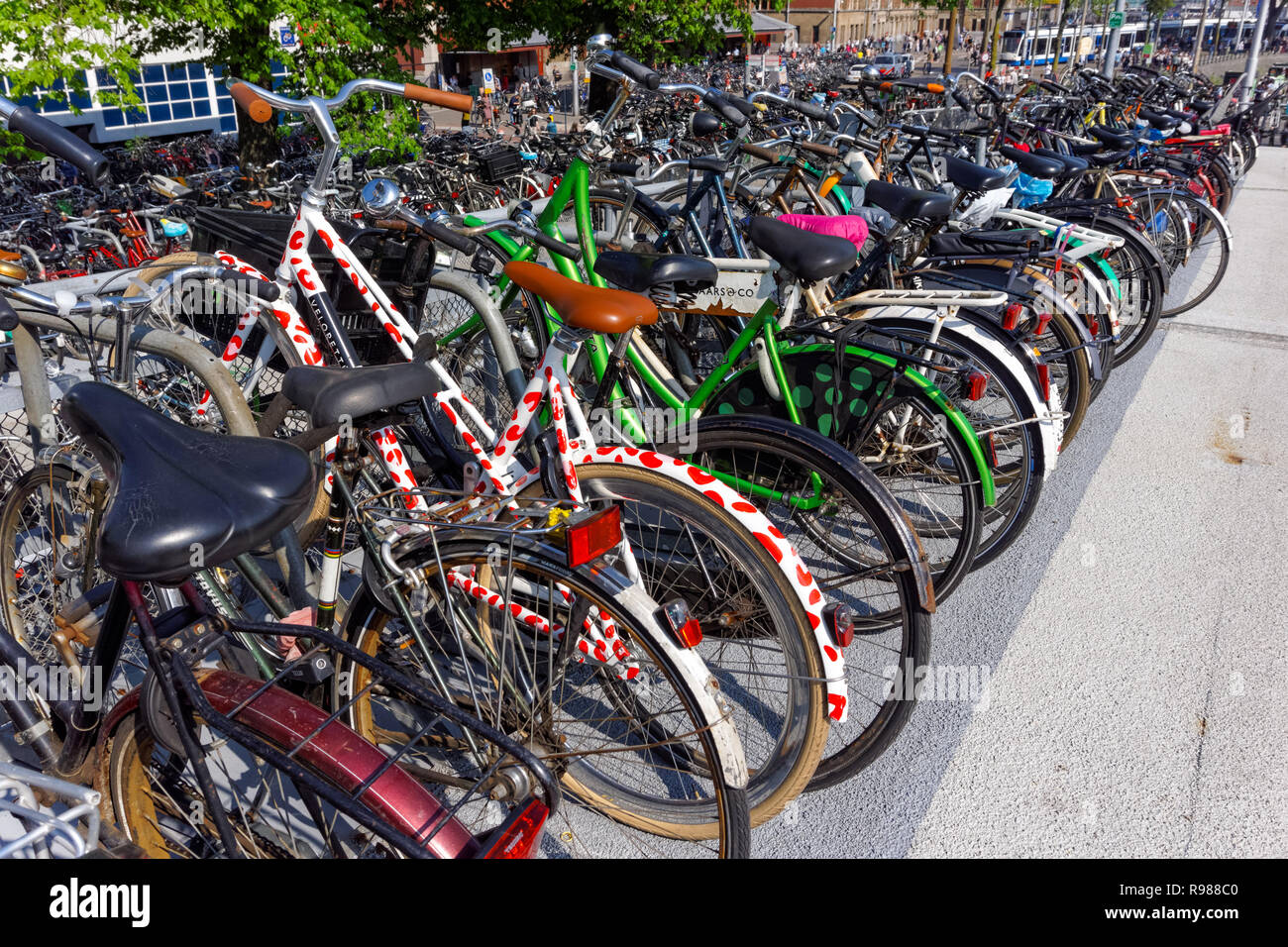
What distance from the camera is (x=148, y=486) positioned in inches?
53.0

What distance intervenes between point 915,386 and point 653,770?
1.37 metres

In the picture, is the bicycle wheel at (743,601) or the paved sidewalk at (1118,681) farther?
the paved sidewalk at (1118,681)

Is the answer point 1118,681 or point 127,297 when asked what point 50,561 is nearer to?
point 127,297

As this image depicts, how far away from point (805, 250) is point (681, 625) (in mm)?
1361

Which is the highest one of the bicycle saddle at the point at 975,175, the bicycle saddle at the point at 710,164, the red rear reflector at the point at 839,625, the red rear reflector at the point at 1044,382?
the bicycle saddle at the point at 975,175

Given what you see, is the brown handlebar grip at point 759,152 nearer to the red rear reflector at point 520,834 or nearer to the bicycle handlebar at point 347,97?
the bicycle handlebar at point 347,97

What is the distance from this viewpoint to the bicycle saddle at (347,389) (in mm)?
1623

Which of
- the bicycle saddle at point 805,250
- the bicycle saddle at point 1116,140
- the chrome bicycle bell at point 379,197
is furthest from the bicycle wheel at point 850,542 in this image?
the bicycle saddle at point 1116,140

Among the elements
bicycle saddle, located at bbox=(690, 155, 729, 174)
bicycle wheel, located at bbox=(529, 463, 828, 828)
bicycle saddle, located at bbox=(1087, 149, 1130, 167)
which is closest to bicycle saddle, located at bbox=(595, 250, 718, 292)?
bicycle wheel, located at bbox=(529, 463, 828, 828)

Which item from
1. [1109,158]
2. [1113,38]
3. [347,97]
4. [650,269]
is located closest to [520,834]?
[650,269]

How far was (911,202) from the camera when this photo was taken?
3.19m

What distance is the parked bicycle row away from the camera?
1.51m

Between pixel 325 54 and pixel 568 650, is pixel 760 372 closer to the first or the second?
pixel 568 650

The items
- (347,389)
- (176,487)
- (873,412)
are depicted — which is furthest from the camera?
(873,412)
